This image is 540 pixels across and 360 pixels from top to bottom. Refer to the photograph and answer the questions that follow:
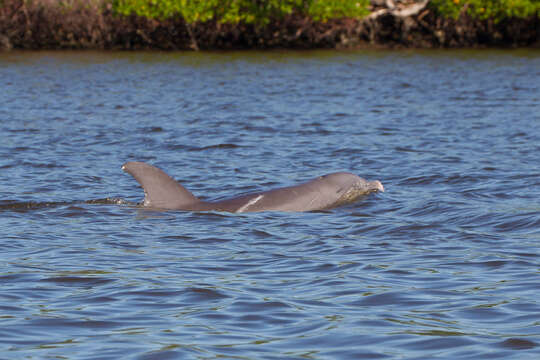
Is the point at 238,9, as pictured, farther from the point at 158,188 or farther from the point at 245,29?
→ the point at 158,188

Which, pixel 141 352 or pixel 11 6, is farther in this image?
pixel 11 6

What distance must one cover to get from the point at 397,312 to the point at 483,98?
21240mm

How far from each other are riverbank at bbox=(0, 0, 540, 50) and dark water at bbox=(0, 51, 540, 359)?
98.4 ft

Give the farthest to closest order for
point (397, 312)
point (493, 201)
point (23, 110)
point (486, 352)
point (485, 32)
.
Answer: point (485, 32), point (23, 110), point (493, 201), point (397, 312), point (486, 352)

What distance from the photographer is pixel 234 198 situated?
40.3 ft

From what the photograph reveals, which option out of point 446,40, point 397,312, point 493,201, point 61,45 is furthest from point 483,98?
point 61,45

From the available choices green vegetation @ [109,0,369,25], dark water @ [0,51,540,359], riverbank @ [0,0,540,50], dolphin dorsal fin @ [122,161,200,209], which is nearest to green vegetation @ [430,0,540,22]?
riverbank @ [0,0,540,50]

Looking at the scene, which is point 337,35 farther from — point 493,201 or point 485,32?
point 493,201

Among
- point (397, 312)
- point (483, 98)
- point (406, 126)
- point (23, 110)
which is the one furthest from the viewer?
point (483, 98)

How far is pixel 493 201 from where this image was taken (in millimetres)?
12672

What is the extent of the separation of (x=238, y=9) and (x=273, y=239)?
46.0m

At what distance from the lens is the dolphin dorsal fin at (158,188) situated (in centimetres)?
1173

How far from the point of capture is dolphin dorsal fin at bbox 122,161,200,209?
11.7 meters

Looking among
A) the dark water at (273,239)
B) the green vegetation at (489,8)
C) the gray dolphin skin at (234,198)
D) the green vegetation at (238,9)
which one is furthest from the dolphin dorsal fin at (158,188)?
the green vegetation at (489,8)
